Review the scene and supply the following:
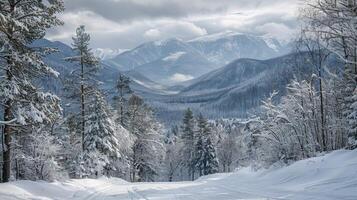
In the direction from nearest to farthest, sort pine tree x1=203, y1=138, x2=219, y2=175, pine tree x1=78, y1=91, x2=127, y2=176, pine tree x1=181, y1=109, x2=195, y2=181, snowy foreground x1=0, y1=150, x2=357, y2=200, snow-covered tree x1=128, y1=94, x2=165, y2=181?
snowy foreground x1=0, y1=150, x2=357, y2=200 < pine tree x1=78, y1=91, x2=127, y2=176 < snow-covered tree x1=128, y1=94, x2=165, y2=181 < pine tree x1=203, y1=138, x2=219, y2=175 < pine tree x1=181, y1=109, x2=195, y2=181

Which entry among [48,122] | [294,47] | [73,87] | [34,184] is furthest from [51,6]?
[73,87]

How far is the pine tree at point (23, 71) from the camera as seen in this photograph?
18406 mm

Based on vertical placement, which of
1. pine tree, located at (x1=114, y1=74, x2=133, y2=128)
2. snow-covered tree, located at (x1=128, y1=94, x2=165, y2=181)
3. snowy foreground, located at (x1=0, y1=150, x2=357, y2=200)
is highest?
pine tree, located at (x1=114, y1=74, x2=133, y2=128)

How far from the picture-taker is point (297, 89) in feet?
92.0

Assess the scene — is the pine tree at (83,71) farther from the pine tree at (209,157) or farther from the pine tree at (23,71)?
the pine tree at (209,157)

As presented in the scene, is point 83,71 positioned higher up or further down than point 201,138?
higher up

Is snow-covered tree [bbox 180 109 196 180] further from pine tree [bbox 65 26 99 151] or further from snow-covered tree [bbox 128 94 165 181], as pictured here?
pine tree [bbox 65 26 99 151]

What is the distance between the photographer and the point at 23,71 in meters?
19.6

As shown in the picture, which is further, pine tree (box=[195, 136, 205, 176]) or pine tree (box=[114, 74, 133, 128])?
pine tree (box=[195, 136, 205, 176])

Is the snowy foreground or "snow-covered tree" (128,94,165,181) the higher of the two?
"snow-covered tree" (128,94,165,181)

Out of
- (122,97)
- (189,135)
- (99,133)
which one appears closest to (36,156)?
(99,133)

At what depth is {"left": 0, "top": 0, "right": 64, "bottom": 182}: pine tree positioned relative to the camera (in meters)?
18.4

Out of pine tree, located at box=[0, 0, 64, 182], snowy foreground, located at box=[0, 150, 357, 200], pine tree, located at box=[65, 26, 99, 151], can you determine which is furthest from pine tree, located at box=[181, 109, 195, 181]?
pine tree, located at box=[0, 0, 64, 182]

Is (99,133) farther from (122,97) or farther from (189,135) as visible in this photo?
(189,135)
